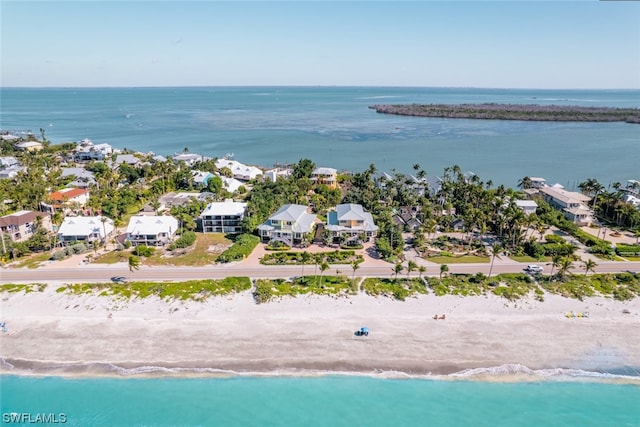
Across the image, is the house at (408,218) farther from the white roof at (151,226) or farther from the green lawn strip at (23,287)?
the green lawn strip at (23,287)

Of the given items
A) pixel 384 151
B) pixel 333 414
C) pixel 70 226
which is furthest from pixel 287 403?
pixel 384 151

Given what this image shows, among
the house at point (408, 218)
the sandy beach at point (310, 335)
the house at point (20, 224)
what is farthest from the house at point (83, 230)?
the house at point (408, 218)

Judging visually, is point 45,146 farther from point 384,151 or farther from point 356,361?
point 356,361

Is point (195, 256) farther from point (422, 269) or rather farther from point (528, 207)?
point (528, 207)

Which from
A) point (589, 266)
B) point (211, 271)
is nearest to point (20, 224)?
point (211, 271)

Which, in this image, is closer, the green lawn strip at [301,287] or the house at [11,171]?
the green lawn strip at [301,287]

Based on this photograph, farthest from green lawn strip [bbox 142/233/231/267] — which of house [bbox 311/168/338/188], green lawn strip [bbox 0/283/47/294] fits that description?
house [bbox 311/168/338/188]

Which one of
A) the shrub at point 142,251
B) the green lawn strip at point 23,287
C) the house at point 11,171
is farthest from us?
the house at point 11,171
